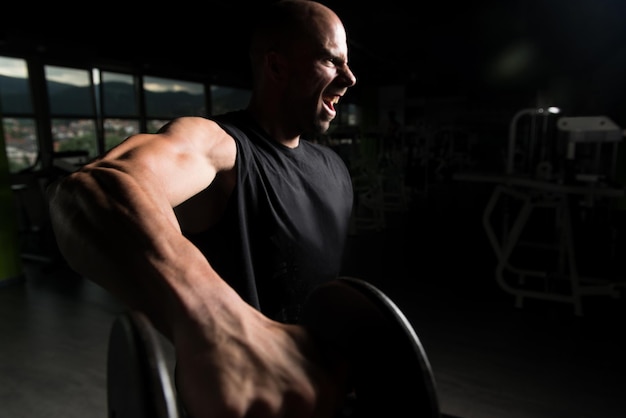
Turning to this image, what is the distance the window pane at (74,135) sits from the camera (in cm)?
547

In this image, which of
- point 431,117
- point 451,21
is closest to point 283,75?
point 451,21

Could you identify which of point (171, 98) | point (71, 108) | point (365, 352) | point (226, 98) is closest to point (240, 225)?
point (365, 352)

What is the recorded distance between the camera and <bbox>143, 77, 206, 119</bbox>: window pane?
21.9 feet

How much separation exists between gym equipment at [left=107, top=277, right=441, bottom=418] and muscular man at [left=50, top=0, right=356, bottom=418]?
22 mm

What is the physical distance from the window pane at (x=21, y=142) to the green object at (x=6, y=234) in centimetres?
213

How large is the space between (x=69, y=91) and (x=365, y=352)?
246 inches

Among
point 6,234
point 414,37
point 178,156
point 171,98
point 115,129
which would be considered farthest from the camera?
point 171,98

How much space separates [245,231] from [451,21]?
5.10 metres

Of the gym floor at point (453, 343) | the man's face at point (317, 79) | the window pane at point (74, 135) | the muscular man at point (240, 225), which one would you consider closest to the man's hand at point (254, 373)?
the muscular man at point (240, 225)

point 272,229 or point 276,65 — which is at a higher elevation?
point 276,65

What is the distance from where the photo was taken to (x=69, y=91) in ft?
18.0

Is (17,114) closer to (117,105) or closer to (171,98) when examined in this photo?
(117,105)

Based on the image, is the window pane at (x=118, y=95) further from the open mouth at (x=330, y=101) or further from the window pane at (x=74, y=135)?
the open mouth at (x=330, y=101)

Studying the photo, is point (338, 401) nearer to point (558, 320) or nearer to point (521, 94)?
point (558, 320)
